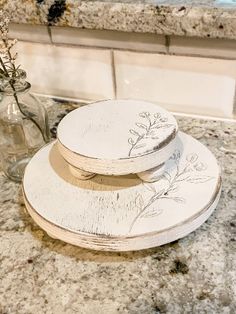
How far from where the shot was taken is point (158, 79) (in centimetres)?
66

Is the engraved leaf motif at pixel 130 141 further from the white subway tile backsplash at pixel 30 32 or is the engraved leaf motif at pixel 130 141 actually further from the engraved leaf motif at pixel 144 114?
the white subway tile backsplash at pixel 30 32

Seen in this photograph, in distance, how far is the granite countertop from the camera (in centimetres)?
41

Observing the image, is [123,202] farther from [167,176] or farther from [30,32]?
[30,32]

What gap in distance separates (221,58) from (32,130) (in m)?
0.29

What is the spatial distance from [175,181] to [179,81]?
21 centimetres

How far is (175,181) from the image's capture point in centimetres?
50

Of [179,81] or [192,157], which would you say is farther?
[179,81]

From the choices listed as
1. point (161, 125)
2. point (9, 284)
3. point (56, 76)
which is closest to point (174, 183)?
point (161, 125)

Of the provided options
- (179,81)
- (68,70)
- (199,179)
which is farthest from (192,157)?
(68,70)

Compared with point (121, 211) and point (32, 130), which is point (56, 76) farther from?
point (121, 211)

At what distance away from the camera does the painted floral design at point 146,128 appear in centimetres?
47

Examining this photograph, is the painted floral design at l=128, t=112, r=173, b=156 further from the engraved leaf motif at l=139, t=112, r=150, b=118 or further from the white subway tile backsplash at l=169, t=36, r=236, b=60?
the white subway tile backsplash at l=169, t=36, r=236, b=60

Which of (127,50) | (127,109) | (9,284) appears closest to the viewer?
(9,284)

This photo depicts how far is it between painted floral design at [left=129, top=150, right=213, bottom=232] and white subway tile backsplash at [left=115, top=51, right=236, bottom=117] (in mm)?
148
